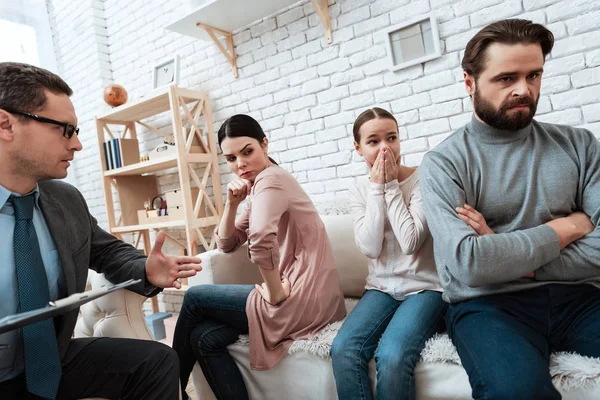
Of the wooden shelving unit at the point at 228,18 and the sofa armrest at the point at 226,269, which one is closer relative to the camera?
the sofa armrest at the point at 226,269

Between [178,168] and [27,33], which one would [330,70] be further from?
[27,33]

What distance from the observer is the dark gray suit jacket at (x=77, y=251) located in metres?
1.23

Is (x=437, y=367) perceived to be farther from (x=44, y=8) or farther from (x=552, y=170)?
(x=44, y=8)

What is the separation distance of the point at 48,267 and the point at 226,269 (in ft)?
2.35

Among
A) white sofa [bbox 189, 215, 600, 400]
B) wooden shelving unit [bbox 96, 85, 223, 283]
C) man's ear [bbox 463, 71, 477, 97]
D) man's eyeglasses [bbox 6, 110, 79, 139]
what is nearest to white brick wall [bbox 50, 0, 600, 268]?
wooden shelving unit [bbox 96, 85, 223, 283]

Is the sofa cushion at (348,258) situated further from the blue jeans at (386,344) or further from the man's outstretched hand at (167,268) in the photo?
the man's outstretched hand at (167,268)

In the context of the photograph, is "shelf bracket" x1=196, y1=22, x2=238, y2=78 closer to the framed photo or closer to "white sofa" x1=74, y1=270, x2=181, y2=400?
the framed photo

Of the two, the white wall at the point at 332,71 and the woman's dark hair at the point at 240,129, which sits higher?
the white wall at the point at 332,71

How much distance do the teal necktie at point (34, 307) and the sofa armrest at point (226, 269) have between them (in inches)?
25.8

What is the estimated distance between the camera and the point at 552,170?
1.15m

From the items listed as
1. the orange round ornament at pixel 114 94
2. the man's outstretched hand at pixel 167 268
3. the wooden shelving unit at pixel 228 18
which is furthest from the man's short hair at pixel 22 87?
the orange round ornament at pixel 114 94

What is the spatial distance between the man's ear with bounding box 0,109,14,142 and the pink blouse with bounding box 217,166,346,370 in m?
0.72

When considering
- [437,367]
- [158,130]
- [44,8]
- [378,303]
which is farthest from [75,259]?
[44,8]

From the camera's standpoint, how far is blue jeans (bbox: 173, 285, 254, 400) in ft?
4.81
